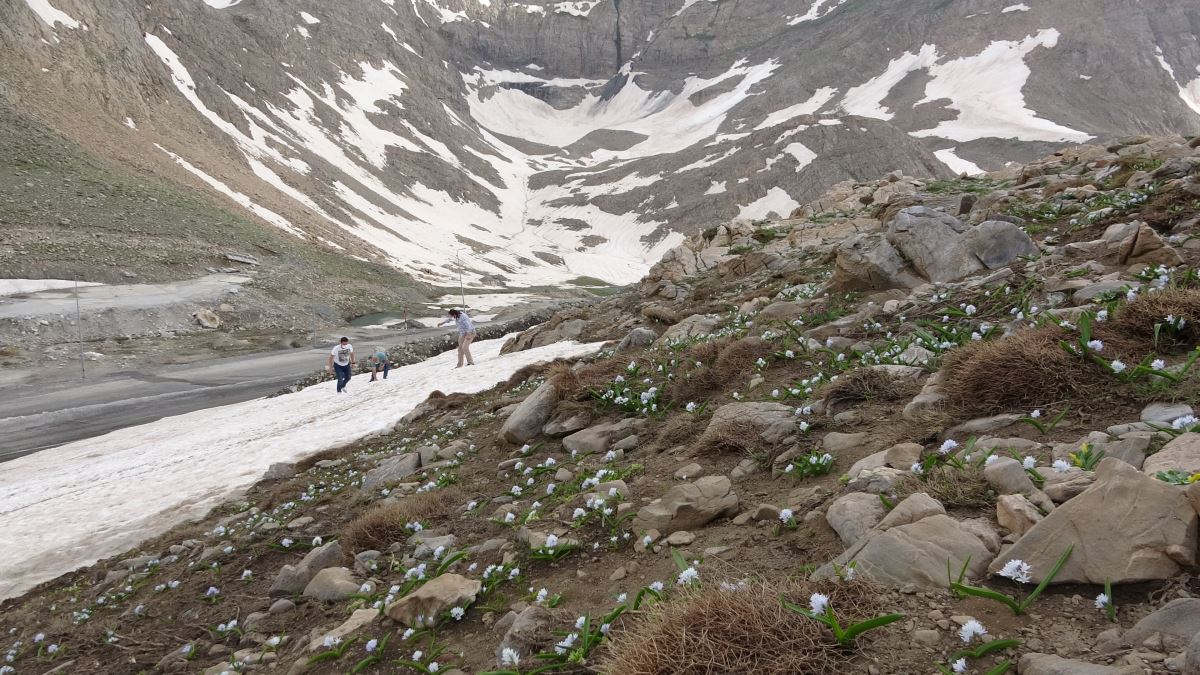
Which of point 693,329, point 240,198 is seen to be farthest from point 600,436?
point 240,198

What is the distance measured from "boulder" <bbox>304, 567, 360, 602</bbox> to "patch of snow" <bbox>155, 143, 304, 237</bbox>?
68.8 metres

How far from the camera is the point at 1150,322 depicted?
14.7 ft

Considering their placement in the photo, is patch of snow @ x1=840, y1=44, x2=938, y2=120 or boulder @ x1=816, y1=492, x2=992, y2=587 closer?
boulder @ x1=816, y1=492, x2=992, y2=587

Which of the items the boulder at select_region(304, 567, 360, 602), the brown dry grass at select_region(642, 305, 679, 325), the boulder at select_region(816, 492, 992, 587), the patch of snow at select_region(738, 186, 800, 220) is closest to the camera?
the boulder at select_region(816, 492, 992, 587)

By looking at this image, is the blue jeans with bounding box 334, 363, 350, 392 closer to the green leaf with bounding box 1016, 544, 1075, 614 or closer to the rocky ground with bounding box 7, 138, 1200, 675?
the rocky ground with bounding box 7, 138, 1200, 675

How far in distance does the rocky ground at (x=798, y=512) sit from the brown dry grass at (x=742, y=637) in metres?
0.01

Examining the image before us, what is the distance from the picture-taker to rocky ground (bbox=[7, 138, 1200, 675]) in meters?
2.48

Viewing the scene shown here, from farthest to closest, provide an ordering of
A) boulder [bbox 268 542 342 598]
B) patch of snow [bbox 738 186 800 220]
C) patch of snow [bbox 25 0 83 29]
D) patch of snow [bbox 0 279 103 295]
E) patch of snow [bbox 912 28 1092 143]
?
patch of snow [bbox 912 28 1092 143], patch of snow [bbox 738 186 800 220], patch of snow [bbox 25 0 83 29], patch of snow [bbox 0 279 103 295], boulder [bbox 268 542 342 598]

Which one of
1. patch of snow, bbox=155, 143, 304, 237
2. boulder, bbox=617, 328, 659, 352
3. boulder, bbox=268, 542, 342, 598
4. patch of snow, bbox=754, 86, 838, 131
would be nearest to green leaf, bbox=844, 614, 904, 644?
boulder, bbox=268, 542, 342, 598

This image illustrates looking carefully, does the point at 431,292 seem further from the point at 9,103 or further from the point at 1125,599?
the point at 1125,599

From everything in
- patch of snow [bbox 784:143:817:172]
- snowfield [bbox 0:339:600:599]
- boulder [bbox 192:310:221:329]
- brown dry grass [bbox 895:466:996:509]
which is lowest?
snowfield [bbox 0:339:600:599]

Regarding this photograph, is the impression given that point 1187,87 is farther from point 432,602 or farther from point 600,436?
point 432,602

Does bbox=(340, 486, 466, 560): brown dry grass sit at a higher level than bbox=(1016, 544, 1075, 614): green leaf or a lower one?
lower

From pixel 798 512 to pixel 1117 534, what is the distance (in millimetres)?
1748
